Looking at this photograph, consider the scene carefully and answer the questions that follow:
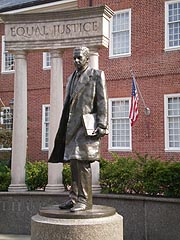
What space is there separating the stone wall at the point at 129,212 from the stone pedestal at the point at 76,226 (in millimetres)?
3127

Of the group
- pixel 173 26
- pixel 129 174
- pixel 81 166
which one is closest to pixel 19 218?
pixel 129 174

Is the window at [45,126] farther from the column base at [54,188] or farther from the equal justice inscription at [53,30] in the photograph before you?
the column base at [54,188]

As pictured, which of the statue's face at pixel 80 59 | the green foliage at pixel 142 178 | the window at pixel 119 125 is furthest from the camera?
the window at pixel 119 125

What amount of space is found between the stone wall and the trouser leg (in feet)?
10.9

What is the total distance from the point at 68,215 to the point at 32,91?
1733cm

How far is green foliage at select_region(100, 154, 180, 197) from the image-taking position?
31.9ft

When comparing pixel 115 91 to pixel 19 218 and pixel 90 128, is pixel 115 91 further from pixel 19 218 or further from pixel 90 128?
pixel 90 128

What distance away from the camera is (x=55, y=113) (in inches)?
433

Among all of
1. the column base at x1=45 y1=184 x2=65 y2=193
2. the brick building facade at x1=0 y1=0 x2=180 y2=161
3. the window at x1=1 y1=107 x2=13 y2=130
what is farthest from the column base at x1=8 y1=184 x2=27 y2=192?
the window at x1=1 y1=107 x2=13 y2=130

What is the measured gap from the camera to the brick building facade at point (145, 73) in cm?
1872

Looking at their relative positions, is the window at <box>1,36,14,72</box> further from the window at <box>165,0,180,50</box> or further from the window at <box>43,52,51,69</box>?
the window at <box>165,0,180,50</box>

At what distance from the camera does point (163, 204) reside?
369 inches

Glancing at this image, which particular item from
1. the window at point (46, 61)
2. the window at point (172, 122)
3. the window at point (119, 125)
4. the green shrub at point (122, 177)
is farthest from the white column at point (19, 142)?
the window at point (46, 61)

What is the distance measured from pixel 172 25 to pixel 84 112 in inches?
545
